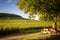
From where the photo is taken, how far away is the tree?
28.2 m

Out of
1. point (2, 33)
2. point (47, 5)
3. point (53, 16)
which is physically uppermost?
point (47, 5)

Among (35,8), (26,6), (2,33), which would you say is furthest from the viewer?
(2,33)

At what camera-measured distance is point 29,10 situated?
31109mm

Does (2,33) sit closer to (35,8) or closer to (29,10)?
(29,10)

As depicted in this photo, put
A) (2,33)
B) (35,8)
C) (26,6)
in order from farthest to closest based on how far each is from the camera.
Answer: (2,33), (26,6), (35,8)

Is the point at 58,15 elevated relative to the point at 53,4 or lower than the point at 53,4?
lower

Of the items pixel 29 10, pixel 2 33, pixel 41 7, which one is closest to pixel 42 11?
pixel 41 7

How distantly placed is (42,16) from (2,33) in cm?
981

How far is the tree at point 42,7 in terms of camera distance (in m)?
28.2

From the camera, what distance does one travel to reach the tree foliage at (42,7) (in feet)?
92.5

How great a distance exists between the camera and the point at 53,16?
104 feet

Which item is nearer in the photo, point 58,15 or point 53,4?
point 53,4

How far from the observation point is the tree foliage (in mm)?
28203

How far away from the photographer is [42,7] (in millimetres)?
28156
